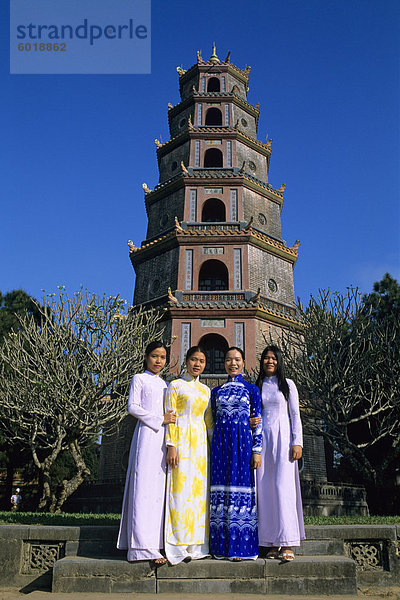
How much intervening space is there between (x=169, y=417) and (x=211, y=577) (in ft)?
5.22

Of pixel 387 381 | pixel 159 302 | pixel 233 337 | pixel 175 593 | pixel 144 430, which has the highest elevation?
pixel 159 302

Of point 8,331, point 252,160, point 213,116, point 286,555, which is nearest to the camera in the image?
point 286,555

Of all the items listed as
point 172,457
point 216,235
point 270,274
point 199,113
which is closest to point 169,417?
point 172,457

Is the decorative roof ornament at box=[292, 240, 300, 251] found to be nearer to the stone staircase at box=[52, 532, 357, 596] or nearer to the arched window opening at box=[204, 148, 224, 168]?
the arched window opening at box=[204, 148, 224, 168]

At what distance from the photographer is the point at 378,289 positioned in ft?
70.7

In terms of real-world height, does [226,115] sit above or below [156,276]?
above

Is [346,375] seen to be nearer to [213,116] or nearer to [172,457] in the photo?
[172,457]

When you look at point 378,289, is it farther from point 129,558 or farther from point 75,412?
point 129,558

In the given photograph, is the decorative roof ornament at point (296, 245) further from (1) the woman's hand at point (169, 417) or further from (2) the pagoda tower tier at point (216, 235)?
(1) the woman's hand at point (169, 417)

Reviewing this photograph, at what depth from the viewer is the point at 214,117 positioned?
22.2 meters

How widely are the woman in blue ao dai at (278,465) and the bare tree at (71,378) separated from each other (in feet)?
25.1

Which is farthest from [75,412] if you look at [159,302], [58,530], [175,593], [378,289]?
[378,289]

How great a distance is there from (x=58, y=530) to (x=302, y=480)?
9.88m

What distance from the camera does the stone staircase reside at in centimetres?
451
